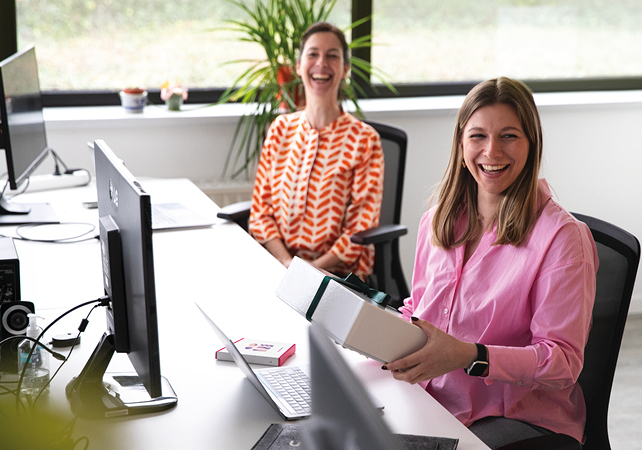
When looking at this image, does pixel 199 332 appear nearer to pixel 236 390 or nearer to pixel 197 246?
pixel 236 390

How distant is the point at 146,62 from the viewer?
3.39 m

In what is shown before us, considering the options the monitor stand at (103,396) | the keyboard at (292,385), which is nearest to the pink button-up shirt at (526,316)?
the keyboard at (292,385)

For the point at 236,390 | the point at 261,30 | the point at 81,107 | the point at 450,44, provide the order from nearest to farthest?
the point at 236,390
the point at 261,30
the point at 81,107
the point at 450,44

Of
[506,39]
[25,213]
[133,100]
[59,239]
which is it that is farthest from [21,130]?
[506,39]

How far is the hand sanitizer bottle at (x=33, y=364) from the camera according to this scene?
1212 mm

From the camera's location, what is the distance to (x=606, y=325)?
53.1 inches

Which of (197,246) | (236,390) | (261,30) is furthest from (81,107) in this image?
(236,390)

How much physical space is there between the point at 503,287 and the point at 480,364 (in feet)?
0.62

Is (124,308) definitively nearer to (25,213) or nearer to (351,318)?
(351,318)

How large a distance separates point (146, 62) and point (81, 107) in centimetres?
39

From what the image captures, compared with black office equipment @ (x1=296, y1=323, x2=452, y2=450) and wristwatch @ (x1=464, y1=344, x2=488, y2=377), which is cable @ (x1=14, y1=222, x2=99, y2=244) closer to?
wristwatch @ (x1=464, y1=344, x2=488, y2=377)

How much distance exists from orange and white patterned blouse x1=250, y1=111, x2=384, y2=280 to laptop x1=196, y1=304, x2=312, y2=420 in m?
1.15

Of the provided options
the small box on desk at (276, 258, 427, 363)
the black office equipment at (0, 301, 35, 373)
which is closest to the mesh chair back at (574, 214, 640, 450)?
the small box on desk at (276, 258, 427, 363)

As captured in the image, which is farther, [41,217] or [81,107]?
[81,107]
